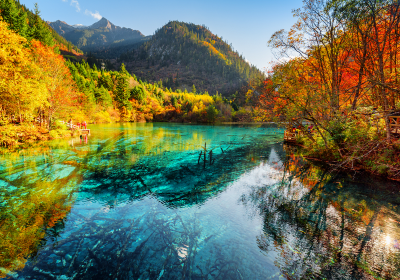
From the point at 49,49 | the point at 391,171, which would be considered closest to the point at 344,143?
the point at 391,171

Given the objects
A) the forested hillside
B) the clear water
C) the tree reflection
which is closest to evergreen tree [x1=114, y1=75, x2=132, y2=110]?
the forested hillside

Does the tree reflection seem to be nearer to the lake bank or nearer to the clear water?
the clear water

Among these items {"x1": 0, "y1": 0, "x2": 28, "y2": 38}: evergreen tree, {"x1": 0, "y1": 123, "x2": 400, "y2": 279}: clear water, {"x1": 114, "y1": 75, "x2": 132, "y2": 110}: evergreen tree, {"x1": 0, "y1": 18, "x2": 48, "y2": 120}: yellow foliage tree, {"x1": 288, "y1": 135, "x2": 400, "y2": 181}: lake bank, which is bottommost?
{"x1": 0, "y1": 123, "x2": 400, "y2": 279}: clear water

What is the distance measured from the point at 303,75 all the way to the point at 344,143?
20.5 ft

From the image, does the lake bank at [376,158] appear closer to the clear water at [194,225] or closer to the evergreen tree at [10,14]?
the clear water at [194,225]

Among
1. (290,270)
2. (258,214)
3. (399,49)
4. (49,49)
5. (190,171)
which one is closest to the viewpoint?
(290,270)

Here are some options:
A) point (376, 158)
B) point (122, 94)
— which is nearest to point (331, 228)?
point (376, 158)

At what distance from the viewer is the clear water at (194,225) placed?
14.6 ft

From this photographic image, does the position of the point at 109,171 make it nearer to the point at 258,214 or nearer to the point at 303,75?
the point at 258,214

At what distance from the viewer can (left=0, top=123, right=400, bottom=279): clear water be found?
446 centimetres

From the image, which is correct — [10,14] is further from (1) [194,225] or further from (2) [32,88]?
(1) [194,225]

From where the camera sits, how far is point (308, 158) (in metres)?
16.3

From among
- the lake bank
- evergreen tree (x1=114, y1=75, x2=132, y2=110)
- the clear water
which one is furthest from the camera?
evergreen tree (x1=114, y1=75, x2=132, y2=110)

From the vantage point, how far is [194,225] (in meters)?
6.39
